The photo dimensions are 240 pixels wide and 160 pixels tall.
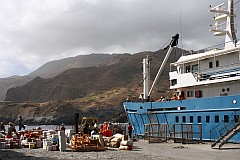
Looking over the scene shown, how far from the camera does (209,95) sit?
30.7 meters

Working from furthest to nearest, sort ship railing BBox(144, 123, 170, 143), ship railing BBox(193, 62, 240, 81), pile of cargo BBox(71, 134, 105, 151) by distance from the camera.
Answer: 1. ship railing BBox(144, 123, 170, 143)
2. ship railing BBox(193, 62, 240, 81)
3. pile of cargo BBox(71, 134, 105, 151)

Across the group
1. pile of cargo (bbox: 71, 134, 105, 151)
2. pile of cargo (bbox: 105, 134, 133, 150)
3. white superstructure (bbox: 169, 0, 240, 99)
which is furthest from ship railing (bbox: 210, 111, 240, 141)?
pile of cargo (bbox: 71, 134, 105, 151)

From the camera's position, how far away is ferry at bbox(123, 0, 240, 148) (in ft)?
89.0

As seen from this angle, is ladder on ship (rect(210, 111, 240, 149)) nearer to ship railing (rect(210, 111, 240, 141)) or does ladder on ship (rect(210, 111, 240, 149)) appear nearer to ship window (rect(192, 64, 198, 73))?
ship railing (rect(210, 111, 240, 141))

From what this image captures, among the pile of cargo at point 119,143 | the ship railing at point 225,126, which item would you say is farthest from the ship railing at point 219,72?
the pile of cargo at point 119,143

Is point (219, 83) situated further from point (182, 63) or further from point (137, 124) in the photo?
point (137, 124)

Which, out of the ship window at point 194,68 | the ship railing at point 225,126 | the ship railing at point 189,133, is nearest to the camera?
the ship railing at point 225,126

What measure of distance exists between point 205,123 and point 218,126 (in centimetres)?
141

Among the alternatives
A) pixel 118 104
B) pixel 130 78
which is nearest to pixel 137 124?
pixel 118 104

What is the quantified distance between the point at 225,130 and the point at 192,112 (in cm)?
371

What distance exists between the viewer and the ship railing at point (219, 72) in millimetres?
28319

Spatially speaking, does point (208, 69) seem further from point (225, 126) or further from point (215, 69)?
point (225, 126)

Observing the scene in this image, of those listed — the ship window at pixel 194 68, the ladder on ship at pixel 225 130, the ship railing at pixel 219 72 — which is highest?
the ship window at pixel 194 68

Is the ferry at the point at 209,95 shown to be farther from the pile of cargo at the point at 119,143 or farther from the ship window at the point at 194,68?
the pile of cargo at the point at 119,143
